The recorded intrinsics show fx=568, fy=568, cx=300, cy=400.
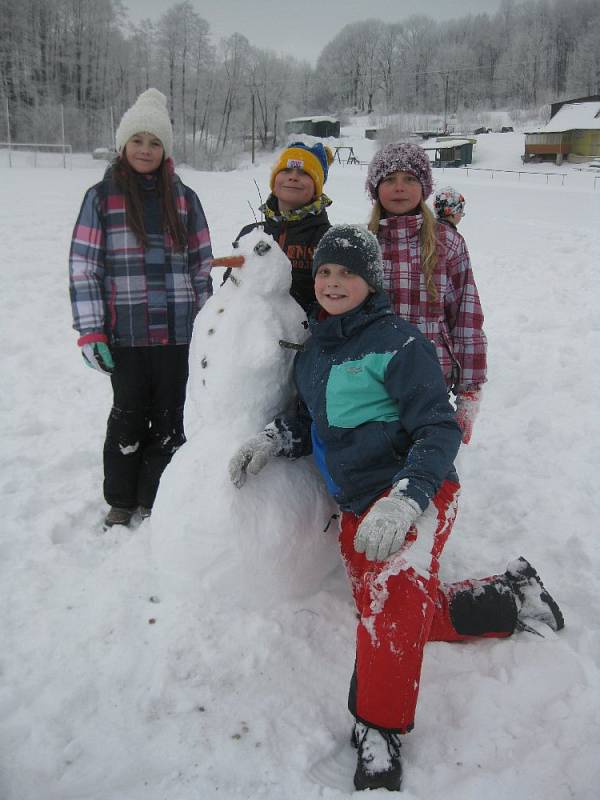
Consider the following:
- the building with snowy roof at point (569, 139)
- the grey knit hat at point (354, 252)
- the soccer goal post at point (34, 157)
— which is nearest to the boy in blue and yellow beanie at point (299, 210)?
the grey knit hat at point (354, 252)

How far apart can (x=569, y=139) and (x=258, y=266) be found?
107 feet

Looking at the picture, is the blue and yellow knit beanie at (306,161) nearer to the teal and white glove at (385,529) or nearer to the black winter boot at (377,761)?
the teal and white glove at (385,529)

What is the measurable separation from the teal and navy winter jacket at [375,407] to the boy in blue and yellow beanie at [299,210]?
0.37 metres

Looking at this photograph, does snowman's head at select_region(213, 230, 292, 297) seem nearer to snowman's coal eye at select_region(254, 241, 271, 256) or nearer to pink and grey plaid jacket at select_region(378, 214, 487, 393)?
snowman's coal eye at select_region(254, 241, 271, 256)

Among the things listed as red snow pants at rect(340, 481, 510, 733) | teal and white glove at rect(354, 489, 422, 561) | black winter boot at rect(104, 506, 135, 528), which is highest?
teal and white glove at rect(354, 489, 422, 561)

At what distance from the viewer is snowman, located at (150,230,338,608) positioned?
1876mm

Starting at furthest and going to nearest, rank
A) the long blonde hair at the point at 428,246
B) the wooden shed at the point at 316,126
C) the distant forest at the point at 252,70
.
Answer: the wooden shed at the point at 316,126 < the distant forest at the point at 252,70 < the long blonde hair at the point at 428,246

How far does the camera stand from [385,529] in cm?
148

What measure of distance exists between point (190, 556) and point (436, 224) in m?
1.53

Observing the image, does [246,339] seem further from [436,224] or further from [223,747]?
[223,747]

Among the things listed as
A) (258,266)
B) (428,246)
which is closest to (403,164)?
(428,246)

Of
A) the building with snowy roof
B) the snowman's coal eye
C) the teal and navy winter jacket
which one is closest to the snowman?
the snowman's coal eye

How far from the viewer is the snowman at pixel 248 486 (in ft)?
6.15

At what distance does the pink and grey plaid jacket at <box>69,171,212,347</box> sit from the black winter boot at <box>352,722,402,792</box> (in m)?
1.69
